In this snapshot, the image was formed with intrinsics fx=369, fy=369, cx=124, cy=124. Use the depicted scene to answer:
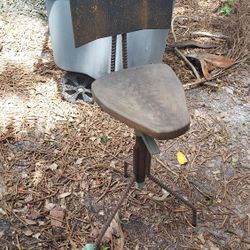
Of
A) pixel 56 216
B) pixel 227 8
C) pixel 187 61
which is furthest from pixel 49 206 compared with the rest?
pixel 227 8

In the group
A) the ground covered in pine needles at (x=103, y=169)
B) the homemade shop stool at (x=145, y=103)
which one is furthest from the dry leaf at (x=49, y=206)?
the homemade shop stool at (x=145, y=103)

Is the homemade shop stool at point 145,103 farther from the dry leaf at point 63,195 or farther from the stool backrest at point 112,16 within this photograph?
the dry leaf at point 63,195

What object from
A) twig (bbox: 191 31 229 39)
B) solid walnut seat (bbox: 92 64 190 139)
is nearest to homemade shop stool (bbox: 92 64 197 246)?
solid walnut seat (bbox: 92 64 190 139)

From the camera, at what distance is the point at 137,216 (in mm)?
2066

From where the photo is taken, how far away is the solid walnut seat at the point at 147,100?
4.63 ft

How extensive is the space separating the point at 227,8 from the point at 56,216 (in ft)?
9.48

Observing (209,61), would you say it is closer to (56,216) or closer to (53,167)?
(53,167)

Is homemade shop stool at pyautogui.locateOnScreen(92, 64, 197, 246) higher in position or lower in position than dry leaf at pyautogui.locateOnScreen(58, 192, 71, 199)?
Result: higher

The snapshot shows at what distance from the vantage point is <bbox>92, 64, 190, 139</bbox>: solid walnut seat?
4.63 feet

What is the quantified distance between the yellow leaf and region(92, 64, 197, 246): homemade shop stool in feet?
1.95

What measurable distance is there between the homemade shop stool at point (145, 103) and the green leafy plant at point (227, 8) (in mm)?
2417

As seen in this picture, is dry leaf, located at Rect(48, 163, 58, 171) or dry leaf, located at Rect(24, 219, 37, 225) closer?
dry leaf, located at Rect(24, 219, 37, 225)

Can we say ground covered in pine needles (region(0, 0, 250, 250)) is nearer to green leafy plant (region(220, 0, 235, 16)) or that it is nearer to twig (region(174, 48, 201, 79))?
twig (region(174, 48, 201, 79))

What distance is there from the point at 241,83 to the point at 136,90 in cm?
167
